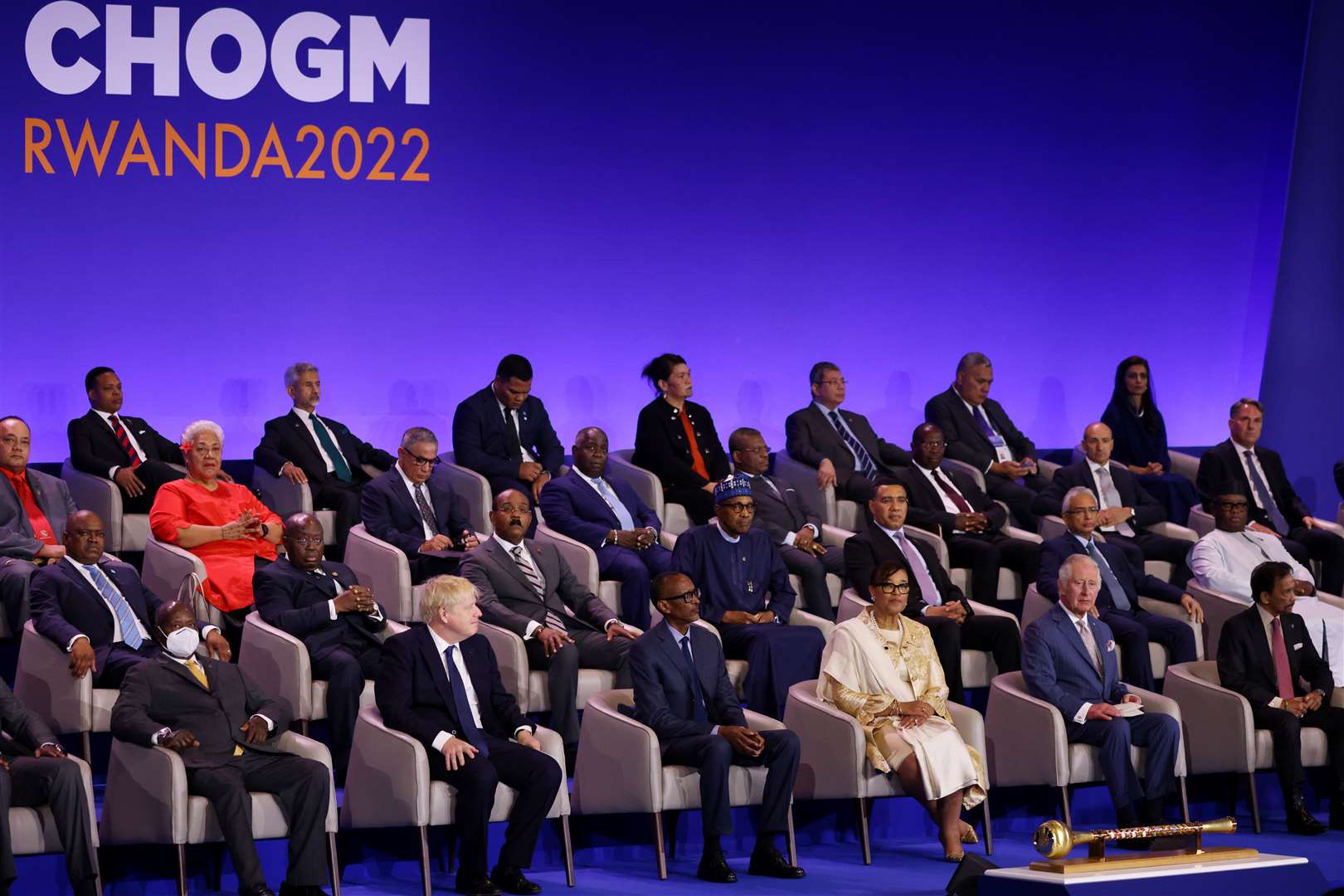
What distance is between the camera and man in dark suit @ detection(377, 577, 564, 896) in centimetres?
610

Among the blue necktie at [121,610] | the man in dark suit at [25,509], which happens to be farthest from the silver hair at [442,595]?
the man in dark suit at [25,509]

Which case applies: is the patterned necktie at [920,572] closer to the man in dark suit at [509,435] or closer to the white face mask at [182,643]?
the man in dark suit at [509,435]

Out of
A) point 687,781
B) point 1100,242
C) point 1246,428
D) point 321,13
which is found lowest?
point 687,781

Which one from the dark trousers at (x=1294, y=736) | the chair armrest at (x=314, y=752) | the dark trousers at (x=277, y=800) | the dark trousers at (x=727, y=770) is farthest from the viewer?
the dark trousers at (x=1294, y=736)

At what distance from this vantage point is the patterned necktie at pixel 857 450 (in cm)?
915

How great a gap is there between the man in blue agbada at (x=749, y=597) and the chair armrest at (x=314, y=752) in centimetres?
180

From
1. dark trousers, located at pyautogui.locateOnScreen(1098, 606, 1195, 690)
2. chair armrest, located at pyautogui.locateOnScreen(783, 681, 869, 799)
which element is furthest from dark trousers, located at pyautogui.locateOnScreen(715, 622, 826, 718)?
dark trousers, located at pyautogui.locateOnScreen(1098, 606, 1195, 690)

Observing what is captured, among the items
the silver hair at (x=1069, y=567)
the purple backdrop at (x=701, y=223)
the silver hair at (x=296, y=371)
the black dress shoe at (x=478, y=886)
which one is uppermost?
the purple backdrop at (x=701, y=223)

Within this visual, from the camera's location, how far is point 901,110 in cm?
997

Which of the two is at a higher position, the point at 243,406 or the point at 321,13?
the point at 321,13

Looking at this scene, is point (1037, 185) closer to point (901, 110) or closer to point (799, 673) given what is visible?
point (901, 110)

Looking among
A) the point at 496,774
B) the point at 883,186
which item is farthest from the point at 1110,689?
the point at 883,186

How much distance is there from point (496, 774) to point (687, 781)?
2.28ft

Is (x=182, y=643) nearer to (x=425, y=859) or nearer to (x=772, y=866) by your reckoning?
(x=425, y=859)
